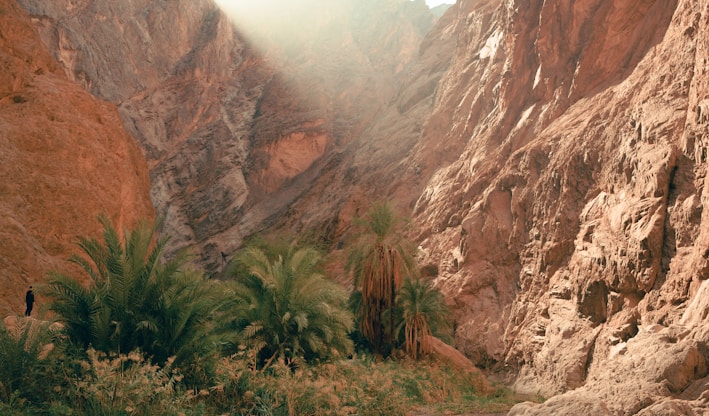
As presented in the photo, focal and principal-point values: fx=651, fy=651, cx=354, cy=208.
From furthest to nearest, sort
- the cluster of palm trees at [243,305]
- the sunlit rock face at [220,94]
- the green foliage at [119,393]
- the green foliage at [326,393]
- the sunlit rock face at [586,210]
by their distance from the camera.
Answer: the sunlit rock face at [220,94], the sunlit rock face at [586,210], the cluster of palm trees at [243,305], the green foliage at [326,393], the green foliage at [119,393]

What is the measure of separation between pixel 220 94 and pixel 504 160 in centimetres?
3992

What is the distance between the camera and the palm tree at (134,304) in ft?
33.5

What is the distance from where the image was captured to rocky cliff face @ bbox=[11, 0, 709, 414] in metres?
16.2

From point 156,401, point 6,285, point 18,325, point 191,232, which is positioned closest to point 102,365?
point 156,401

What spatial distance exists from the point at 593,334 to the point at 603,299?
1.09m

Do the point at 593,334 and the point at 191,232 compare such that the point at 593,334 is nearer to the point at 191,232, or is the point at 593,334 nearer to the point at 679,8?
the point at 679,8

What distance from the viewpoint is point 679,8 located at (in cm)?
2072

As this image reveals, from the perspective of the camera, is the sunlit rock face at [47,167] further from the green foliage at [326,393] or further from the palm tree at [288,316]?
the green foliage at [326,393]

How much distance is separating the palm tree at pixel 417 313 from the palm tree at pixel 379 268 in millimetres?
416

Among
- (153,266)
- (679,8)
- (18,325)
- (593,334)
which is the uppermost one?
(679,8)

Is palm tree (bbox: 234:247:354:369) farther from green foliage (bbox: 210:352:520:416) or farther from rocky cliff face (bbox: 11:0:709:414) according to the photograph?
rocky cliff face (bbox: 11:0:709:414)

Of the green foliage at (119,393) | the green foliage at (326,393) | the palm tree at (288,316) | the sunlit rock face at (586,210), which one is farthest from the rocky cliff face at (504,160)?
the palm tree at (288,316)

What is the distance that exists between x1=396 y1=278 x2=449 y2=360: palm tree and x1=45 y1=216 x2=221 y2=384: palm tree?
10464 millimetres

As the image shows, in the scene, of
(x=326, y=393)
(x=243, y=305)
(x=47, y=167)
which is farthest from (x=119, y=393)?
(x=47, y=167)
